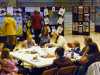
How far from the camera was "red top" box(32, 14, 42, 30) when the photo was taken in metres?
12.5

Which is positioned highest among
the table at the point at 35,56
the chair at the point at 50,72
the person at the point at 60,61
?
the person at the point at 60,61

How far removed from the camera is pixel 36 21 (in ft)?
41.2

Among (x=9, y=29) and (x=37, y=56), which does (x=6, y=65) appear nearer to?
(x=37, y=56)

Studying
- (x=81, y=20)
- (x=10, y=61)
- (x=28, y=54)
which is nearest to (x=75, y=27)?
(x=81, y=20)

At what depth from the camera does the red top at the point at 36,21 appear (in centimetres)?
1252

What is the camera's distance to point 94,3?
17969 millimetres

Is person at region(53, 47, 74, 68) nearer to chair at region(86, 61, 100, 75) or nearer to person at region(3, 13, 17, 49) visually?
chair at region(86, 61, 100, 75)

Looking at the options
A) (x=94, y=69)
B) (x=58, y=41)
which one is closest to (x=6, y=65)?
(x=94, y=69)

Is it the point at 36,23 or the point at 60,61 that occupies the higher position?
the point at 60,61

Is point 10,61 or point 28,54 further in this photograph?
point 28,54

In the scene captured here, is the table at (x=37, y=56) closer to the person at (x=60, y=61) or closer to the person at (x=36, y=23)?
the person at (x=60, y=61)

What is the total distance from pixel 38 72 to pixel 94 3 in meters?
11.8

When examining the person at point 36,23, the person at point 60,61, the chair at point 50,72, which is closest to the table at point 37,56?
the person at point 60,61

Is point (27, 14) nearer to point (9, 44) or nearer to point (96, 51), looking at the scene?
point (9, 44)
